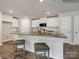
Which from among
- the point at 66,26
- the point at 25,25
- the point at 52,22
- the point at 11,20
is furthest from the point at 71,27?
the point at 11,20

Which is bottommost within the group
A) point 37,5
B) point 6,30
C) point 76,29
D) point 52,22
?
point 6,30

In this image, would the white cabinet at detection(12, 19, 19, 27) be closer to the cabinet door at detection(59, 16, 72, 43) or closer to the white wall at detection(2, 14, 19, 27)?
the white wall at detection(2, 14, 19, 27)

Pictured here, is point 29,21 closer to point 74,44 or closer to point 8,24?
point 8,24

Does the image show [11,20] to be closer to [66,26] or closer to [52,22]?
[52,22]

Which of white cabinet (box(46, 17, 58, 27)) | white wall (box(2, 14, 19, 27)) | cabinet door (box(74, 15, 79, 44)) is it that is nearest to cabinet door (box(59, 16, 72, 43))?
cabinet door (box(74, 15, 79, 44))

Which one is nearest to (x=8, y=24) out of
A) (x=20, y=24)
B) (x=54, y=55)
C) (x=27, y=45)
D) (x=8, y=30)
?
(x=8, y=30)

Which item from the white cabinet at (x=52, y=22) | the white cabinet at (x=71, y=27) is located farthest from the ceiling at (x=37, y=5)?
the white cabinet at (x=52, y=22)

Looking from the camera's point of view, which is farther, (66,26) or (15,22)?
(15,22)

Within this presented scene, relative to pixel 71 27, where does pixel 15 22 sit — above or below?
above

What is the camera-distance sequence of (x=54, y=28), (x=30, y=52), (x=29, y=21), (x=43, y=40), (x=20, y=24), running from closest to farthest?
(x=43, y=40)
(x=30, y=52)
(x=54, y=28)
(x=20, y=24)
(x=29, y=21)

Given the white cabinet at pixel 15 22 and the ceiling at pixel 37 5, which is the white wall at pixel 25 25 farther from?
the ceiling at pixel 37 5

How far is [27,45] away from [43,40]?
51.0 inches

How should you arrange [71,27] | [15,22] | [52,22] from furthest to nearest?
1. [15,22]
2. [52,22]
3. [71,27]

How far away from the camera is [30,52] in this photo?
4621 mm
